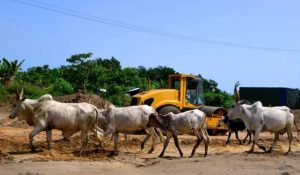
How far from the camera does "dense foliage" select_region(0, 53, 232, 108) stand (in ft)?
121

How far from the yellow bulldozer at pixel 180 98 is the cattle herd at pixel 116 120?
4937 millimetres

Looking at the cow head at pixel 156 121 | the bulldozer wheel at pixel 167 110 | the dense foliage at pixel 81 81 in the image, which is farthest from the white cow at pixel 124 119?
the dense foliage at pixel 81 81

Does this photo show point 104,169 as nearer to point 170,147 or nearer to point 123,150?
point 123,150

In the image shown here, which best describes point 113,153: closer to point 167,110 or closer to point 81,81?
point 167,110

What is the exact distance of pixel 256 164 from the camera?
46.6 feet

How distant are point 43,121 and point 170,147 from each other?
5.05 m

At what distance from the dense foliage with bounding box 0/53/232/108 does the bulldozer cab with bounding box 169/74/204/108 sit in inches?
411

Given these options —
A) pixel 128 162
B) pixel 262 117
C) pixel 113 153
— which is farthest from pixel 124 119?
pixel 262 117

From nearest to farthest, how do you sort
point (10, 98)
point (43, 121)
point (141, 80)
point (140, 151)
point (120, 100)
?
point (43, 121), point (140, 151), point (10, 98), point (120, 100), point (141, 80)

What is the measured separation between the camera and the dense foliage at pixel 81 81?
36.9 m

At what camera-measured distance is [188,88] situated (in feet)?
78.1

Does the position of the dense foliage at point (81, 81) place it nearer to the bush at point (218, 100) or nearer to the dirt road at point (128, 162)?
the bush at point (218, 100)

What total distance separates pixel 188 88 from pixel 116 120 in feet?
26.3

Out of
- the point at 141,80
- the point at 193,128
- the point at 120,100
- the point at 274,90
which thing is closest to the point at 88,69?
the point at 141,80
